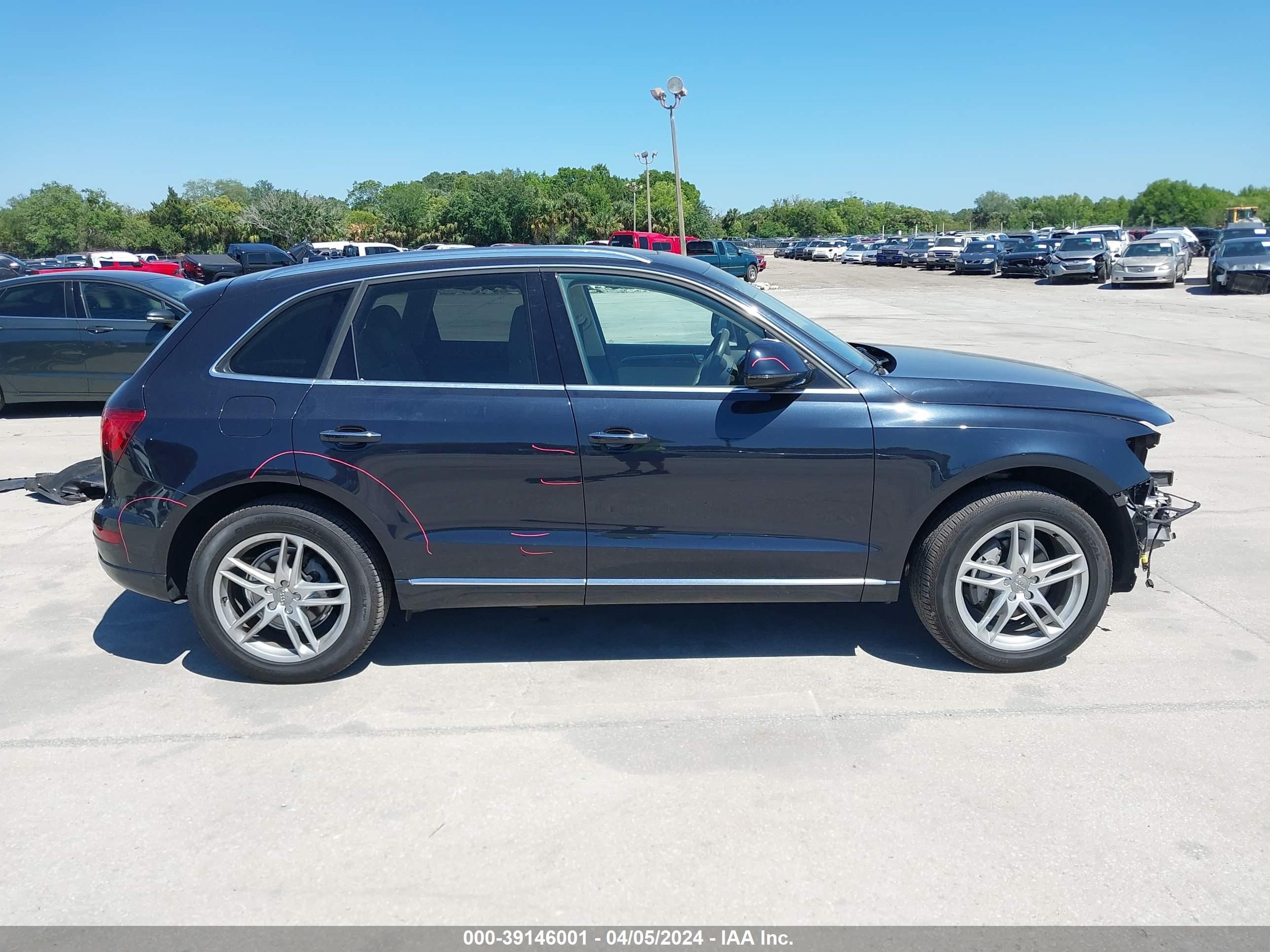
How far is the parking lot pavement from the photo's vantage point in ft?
9.53

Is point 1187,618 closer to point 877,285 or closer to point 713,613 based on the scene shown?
point 713,613

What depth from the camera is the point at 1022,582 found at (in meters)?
4.18

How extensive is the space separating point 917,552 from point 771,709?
0.94 m

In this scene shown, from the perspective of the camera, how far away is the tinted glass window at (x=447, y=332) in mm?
4168

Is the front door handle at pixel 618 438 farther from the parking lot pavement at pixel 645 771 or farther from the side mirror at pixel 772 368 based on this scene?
the parking lot pavement at pixel 645 771

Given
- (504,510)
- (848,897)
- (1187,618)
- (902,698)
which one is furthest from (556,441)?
(1187,618)

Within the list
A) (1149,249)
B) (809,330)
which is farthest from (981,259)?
(809,330)

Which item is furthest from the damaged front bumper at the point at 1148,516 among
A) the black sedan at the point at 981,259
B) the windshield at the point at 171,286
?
the black sedan at the point at 981,259

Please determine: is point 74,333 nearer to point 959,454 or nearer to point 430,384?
point 430,384

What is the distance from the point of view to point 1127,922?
2725mm

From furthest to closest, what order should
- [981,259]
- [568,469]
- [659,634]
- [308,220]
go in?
1. [308,220]
2. [981,259]
3. [659,634]
4. [568,469]

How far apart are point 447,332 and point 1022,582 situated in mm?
2696

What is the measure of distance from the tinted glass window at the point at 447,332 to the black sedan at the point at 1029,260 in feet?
126

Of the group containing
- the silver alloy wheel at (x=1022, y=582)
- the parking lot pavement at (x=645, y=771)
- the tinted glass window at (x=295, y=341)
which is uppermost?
the tinted glass window at (x=295, y=341)
